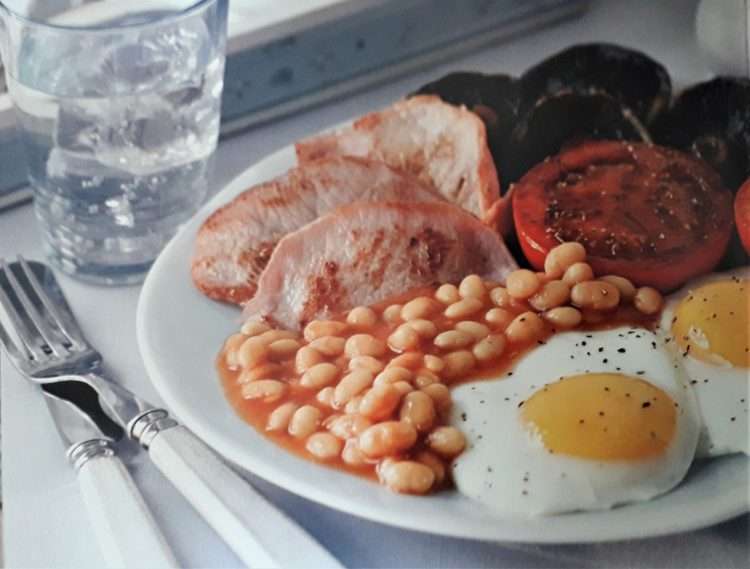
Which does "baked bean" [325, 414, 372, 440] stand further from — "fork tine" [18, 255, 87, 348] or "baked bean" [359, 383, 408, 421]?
"fork tine" [18, 255, 87, 348]

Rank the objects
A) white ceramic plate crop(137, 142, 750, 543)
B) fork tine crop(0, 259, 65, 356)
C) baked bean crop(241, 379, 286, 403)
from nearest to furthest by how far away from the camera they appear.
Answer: white ceramic plate crop(137, 142, 750, 543)
baked bean crop(241, 379, 286, 403)
fork tine crop(0, 259, 65, 356)

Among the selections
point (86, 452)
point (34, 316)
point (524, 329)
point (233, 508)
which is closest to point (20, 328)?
point (34, 316)

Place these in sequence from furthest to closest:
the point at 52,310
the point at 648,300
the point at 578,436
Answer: the point at 52,310
the point at 648,300
the point at 578,436

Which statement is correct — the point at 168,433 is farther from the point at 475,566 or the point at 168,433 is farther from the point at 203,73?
the point at 203,73

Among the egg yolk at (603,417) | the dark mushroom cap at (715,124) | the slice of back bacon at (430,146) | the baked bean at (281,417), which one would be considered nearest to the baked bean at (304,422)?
the baked bean at (281,417)

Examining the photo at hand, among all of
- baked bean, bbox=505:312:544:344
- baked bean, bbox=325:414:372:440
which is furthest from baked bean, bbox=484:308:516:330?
baked bean, bbox=325:414:372:440

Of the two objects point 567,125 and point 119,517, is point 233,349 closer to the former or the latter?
point 119,517

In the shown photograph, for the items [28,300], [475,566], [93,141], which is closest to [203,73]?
[93,141]
